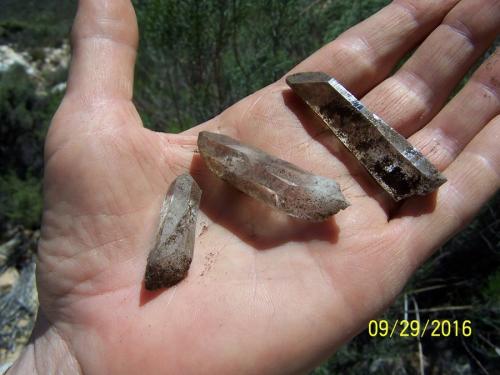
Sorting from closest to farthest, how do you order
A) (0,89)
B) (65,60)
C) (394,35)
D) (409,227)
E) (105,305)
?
(105,305) → (409,227) → (394,35) → (0,89) → (65,60)

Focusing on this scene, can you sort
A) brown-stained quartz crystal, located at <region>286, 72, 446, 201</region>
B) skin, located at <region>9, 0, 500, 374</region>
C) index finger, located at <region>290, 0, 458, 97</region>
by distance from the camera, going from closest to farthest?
1. skin, located at <region>9, 0, 500, 374</region>
2. brown-stained quartz crystal, located at <region>286, 72, 446, 201</region>
3. index finger, located at <region>290, 0, 458, 97</region>

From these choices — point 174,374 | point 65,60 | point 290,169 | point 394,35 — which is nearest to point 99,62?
point 290,169

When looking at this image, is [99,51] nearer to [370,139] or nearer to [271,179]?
[271,179]

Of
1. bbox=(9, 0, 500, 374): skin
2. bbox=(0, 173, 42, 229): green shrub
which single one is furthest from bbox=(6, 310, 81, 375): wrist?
bbox=(0, 173, 42, 229): green shrub

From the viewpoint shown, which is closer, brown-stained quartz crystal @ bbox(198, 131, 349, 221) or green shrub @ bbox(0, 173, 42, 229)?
brown-stained quartz crystal @ bbox(198, 131, 349, 221)

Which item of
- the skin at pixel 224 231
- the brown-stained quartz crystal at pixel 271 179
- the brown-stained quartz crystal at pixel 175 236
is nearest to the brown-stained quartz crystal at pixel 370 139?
the skin at pixel 224 231

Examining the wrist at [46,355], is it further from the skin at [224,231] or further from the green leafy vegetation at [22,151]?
the green leafy vegetation at [22,151]

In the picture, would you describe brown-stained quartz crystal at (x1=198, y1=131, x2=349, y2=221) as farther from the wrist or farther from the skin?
the wrist

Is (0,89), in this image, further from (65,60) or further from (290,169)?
(290,169)

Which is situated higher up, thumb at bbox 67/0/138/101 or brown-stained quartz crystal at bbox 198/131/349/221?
thumb at bbox 67/0/138/101
